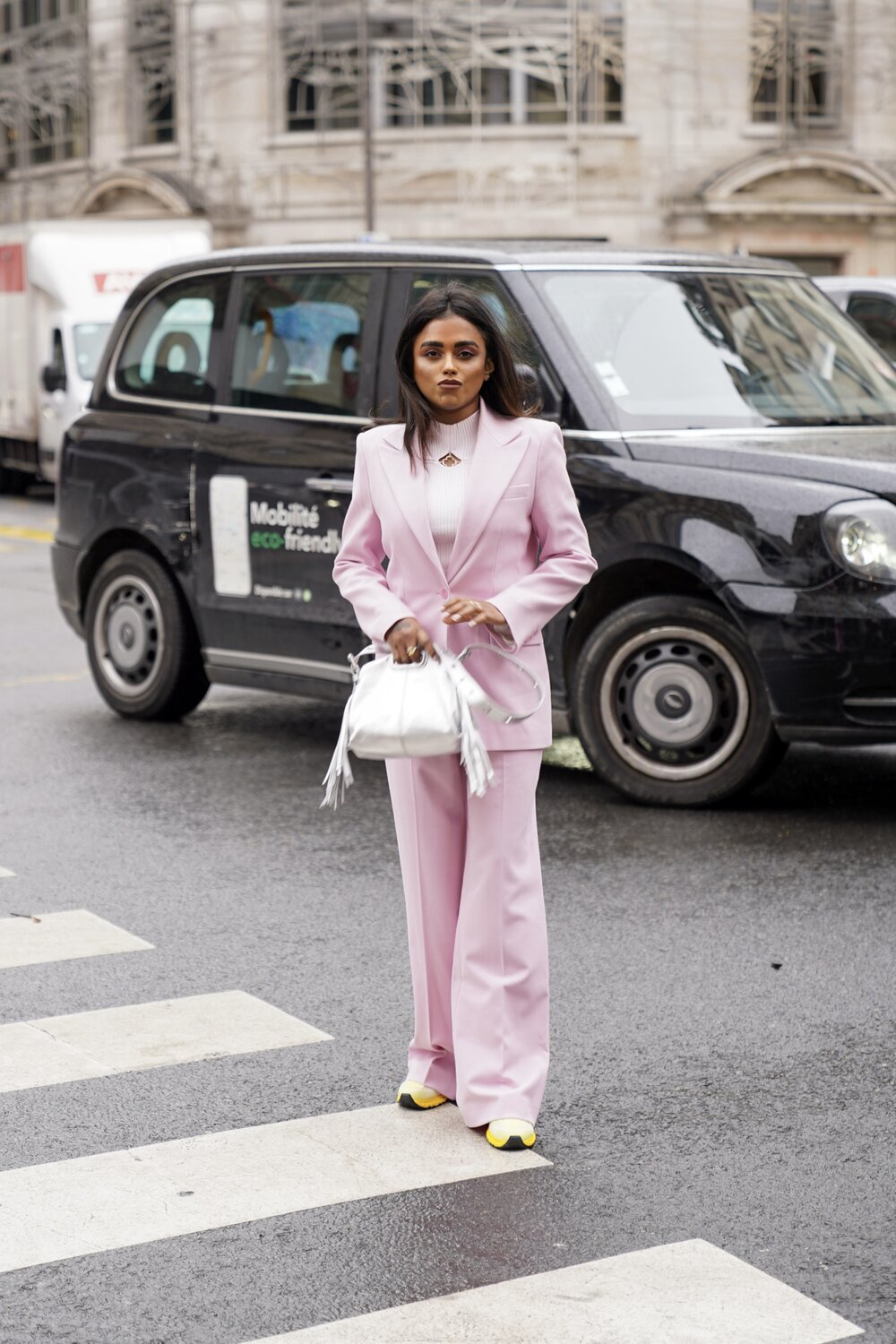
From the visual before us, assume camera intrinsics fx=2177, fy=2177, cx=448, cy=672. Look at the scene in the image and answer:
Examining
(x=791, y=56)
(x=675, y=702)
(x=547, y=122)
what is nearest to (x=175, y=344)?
(x=675, y=702)

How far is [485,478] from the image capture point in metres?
4.24

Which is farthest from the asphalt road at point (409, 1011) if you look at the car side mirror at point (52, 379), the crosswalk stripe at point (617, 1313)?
the car side mirror at point (52, 379)

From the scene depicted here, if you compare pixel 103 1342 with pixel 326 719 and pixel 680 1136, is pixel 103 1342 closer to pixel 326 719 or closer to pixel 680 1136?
pixel 680 1136

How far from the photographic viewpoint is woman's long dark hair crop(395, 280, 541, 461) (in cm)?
424

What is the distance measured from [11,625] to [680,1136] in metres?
9.63

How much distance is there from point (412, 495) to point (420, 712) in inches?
18.4

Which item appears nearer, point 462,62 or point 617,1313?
point 617,1313

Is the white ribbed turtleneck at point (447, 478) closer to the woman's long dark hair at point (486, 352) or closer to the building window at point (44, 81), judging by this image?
the woman's long dark hair at point (486, 352)

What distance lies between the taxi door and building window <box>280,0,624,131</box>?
30.9m

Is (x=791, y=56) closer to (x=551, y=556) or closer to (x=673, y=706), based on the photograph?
(x=673, y=706)

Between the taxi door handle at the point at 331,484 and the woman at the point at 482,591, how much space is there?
12.2ft

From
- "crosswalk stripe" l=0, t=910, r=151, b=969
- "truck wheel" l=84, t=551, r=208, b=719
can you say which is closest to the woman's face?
"crosswalk stripe" l=0, t=910, r=151, b=969

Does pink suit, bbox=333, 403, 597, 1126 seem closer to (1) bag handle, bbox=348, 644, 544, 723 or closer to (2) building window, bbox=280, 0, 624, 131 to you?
(1) bag handle, bbox=348, 644, 544, 723

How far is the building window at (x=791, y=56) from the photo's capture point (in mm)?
38594
